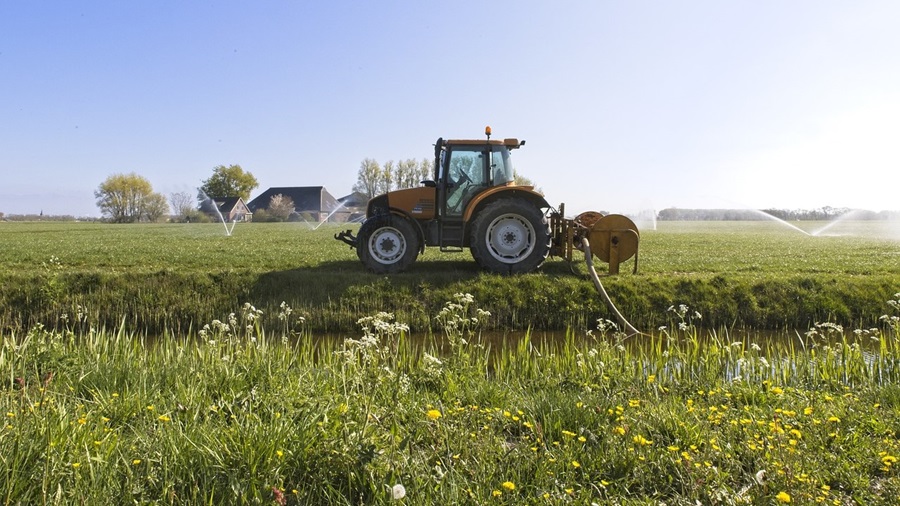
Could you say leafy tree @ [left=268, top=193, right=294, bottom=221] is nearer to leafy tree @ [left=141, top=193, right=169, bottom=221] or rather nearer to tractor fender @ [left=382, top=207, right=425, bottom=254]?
leafy tree @ [left=141, top=193, right=169, bottom=221]

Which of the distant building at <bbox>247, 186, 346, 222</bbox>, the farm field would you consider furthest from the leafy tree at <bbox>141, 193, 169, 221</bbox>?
the farm field

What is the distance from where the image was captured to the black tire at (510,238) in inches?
405

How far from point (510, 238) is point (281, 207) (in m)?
67.2

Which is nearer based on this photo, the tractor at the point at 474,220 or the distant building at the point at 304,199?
the tractor at the point at 474,220

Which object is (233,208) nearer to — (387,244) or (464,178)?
(387,244)

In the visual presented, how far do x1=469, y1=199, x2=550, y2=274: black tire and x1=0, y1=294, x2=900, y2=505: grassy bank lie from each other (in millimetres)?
5371

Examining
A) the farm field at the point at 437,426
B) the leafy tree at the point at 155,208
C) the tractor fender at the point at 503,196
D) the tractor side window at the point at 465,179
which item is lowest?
the farm field at the point at 437,426

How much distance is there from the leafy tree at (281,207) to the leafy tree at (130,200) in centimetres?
1244

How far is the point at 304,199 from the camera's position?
266ft

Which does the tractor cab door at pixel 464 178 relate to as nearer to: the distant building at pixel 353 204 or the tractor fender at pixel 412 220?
the tractor fender at pixel 412 220

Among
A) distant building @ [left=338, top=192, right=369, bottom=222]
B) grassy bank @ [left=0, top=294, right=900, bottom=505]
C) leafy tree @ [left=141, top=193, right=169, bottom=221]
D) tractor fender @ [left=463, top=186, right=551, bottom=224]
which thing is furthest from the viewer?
distant building @ [left=338, top=192, right=369, bottom=222]

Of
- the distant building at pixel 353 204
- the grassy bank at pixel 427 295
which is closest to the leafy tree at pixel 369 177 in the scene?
the distant building at pixel 353 204

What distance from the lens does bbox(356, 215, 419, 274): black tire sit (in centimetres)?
1060

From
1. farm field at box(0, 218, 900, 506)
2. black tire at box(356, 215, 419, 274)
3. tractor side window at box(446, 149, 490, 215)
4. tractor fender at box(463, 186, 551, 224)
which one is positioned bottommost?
farm field at box(0, 218, 900, 506)
